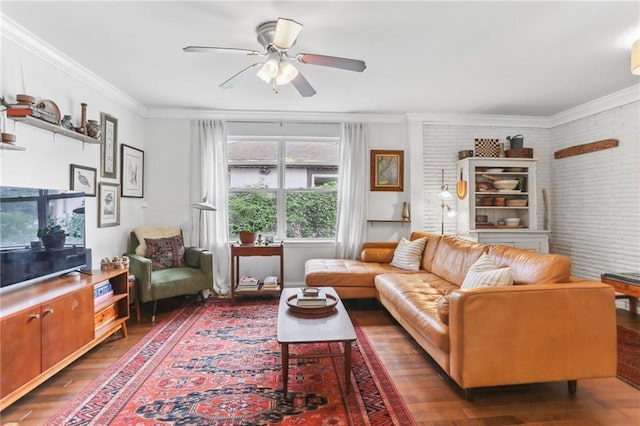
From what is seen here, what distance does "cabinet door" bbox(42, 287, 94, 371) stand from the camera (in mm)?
2018

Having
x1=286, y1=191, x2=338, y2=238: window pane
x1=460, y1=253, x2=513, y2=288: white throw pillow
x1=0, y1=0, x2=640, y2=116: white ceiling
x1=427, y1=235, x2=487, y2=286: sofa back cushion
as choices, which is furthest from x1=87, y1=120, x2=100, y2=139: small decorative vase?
x1=427, y1=235, x2=487, y2=286: sofa back cushion

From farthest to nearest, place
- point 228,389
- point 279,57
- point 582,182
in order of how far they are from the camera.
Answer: point 582,182 → point 279,57 → point 228,389

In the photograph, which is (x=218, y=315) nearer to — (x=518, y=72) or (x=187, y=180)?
(x=187, y=180)

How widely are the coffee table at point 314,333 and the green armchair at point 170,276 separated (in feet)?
5.45

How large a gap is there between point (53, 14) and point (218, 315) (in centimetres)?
292

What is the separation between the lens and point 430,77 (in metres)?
3.25

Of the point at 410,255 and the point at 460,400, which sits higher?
the point at 410,255


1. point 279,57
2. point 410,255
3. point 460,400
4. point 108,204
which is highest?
point 279,57

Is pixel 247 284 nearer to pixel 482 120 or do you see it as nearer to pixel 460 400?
pixel 460 400

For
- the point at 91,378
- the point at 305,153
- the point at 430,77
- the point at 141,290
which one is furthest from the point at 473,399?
the point at 305,153

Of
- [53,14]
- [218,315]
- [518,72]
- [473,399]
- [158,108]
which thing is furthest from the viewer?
[158,108]

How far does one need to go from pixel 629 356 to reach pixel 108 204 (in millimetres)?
5062

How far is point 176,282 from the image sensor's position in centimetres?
346

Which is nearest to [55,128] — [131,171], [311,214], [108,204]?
[108,204]
